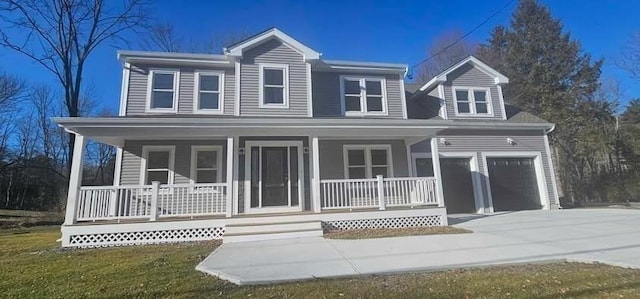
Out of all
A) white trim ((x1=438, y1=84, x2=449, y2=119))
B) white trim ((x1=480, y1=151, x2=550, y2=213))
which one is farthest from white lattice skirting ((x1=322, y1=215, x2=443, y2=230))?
white trim ((x1=438, y1=84, x2=449, y2=119))

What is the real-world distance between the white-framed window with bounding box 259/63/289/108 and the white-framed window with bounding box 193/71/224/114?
1.50 metres

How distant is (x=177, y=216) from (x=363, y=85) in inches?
311

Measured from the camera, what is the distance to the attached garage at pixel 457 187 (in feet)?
39.2

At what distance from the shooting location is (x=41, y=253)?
6.78 meters

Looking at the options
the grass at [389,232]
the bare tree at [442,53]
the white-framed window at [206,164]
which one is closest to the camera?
the grass at [389,232]

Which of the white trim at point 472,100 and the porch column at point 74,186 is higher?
the white trim at point 472,100

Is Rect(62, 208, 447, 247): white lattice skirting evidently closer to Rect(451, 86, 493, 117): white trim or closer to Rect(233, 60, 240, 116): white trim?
Rect(233, 60, 240, 116): white trim

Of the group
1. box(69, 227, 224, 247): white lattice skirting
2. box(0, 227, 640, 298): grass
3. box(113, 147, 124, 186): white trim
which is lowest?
box(0, 227, 640, 298): grass

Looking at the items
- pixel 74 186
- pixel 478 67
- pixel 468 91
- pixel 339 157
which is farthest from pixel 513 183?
pixel 74 186

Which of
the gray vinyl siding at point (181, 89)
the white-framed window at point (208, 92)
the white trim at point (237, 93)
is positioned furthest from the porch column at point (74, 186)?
the white trim at point (237, 93)

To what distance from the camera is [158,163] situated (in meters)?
9.88

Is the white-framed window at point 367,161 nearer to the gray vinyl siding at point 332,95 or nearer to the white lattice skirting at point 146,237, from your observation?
the gray vinyl siding at point 332,95

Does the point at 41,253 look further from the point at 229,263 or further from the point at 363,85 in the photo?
the point at 363,85

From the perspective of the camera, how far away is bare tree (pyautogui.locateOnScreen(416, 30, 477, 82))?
25.3 meters
